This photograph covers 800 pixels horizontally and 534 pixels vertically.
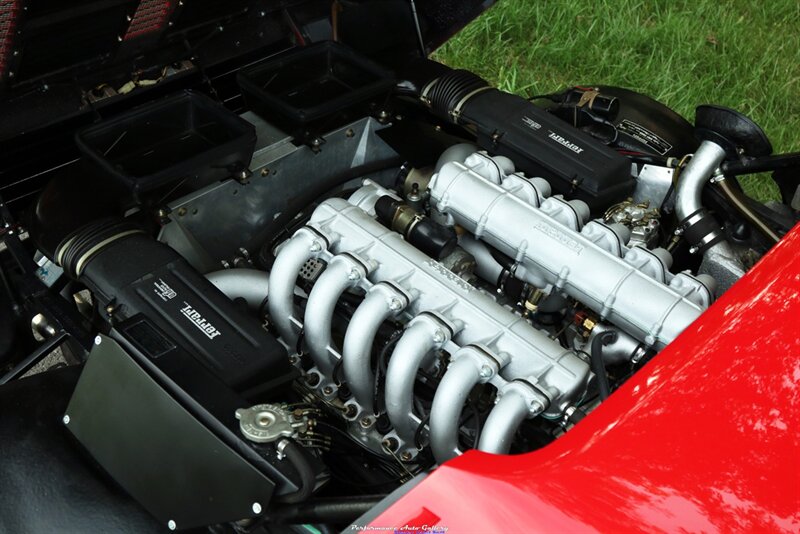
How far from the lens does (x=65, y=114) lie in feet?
6.97

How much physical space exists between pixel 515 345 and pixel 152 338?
0.68 meters

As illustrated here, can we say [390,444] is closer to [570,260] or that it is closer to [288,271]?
[288,271]

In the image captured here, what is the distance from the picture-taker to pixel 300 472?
1.52 metres

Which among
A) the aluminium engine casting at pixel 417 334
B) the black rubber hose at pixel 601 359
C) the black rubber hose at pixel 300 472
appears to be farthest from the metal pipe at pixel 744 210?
the black rubber hose at pixel 300 472

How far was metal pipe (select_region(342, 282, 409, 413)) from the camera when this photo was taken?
1.81 meters

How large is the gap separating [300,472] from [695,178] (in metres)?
1.27

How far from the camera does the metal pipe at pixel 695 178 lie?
2.25 metres

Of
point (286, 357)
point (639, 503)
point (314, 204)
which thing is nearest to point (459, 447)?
point (286, 357)

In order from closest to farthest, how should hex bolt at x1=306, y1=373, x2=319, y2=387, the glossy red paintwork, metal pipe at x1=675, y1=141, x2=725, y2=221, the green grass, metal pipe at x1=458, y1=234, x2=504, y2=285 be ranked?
the glossy red paintwork
hex bolt at x1=306, y1=373, x2=319, y2=387
metal pipe at x1=458, y1=234, x2=504, y2=285
metal pipe at x1=675, y1=141, x2=725, y2=221
the green grass

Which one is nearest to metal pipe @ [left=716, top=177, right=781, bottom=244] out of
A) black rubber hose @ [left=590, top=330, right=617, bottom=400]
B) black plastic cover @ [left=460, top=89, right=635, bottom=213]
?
black plastic cover @ [left=460, top=89, right=635, bottom=213]

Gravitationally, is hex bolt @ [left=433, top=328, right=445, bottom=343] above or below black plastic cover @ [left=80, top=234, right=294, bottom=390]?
above

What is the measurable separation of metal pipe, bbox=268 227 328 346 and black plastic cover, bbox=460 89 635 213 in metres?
0.59

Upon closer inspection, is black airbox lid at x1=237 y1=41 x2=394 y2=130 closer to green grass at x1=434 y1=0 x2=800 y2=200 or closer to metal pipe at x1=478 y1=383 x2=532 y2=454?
metal pipe at x1=478 y1=383 x2=532 y2=454

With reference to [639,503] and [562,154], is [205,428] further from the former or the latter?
[562,154]
